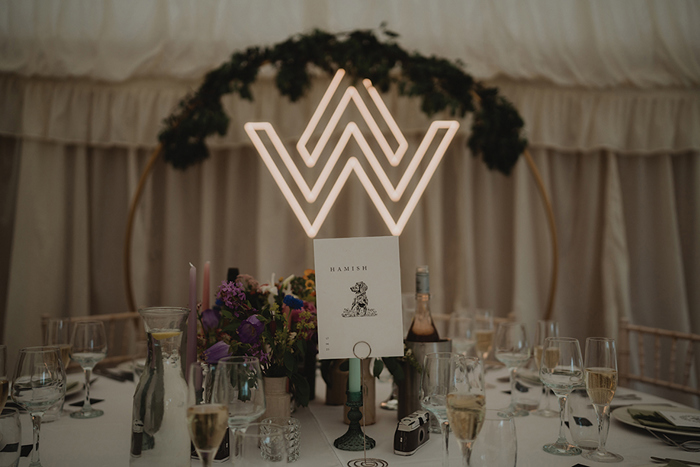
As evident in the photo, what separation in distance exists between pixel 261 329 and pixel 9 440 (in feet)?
1.45

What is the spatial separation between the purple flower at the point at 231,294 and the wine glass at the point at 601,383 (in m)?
0.72

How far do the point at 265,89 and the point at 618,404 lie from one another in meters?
2.68

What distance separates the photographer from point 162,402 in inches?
34.4

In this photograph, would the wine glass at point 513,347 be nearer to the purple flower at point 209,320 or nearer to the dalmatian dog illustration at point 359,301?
the dalmatian dog illustration at point 359,301

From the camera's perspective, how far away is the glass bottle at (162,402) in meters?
0.86

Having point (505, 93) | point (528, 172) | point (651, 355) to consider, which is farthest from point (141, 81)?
point (651, 355)

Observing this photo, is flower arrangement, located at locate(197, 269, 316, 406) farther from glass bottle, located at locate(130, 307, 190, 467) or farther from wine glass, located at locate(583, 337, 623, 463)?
wine glass, located at locate(583, 337, 623, 463)

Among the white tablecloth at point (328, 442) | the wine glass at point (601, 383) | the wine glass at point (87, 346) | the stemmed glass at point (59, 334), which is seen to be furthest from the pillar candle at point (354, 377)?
the stemmed glass at point (59, 334)

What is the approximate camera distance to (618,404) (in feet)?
4.54

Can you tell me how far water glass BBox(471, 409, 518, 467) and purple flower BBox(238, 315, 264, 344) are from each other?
1.55 feet

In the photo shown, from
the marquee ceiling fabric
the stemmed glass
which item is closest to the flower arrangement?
the stemmed glass

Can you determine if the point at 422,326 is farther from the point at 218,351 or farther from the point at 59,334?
the point at 59,334

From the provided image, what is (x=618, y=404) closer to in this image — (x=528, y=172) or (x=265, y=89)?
(x=528, y=172)

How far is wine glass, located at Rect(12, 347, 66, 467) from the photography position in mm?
914
